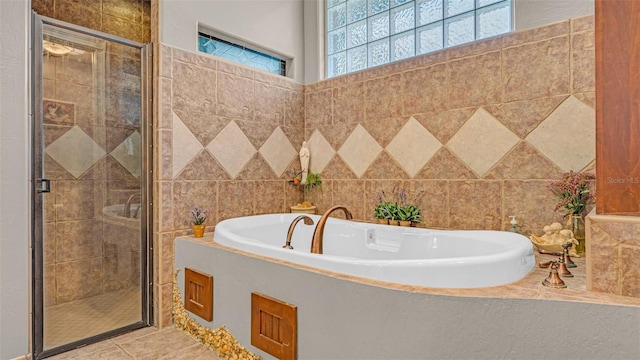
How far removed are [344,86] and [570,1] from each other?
5.09 feet

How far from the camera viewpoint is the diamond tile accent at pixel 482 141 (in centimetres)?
219

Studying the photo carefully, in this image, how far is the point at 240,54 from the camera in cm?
286

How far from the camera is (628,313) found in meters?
1.02

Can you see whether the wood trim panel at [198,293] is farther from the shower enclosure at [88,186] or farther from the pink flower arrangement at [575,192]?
the pink flower arrangement at [575,192]

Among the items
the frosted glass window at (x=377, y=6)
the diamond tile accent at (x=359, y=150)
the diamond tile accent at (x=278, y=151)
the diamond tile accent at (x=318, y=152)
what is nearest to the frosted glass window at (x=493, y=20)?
the frosted glass window at (x=377, y=6)

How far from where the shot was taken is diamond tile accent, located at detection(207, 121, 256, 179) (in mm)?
2605

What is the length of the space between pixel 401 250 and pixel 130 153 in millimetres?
1819

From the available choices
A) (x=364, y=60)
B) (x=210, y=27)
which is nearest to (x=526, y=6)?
(x=364, y=60)

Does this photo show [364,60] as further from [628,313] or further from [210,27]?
[628,313]

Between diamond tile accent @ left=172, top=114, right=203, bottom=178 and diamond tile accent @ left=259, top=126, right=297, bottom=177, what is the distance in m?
0.60

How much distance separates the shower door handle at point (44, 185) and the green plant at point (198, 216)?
794 mm

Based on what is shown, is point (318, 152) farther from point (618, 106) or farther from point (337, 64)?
point (618, 106)

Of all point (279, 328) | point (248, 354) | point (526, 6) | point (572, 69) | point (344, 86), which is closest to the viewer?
point (279, 328)

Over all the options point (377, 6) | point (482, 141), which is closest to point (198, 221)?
point (482, 141)
